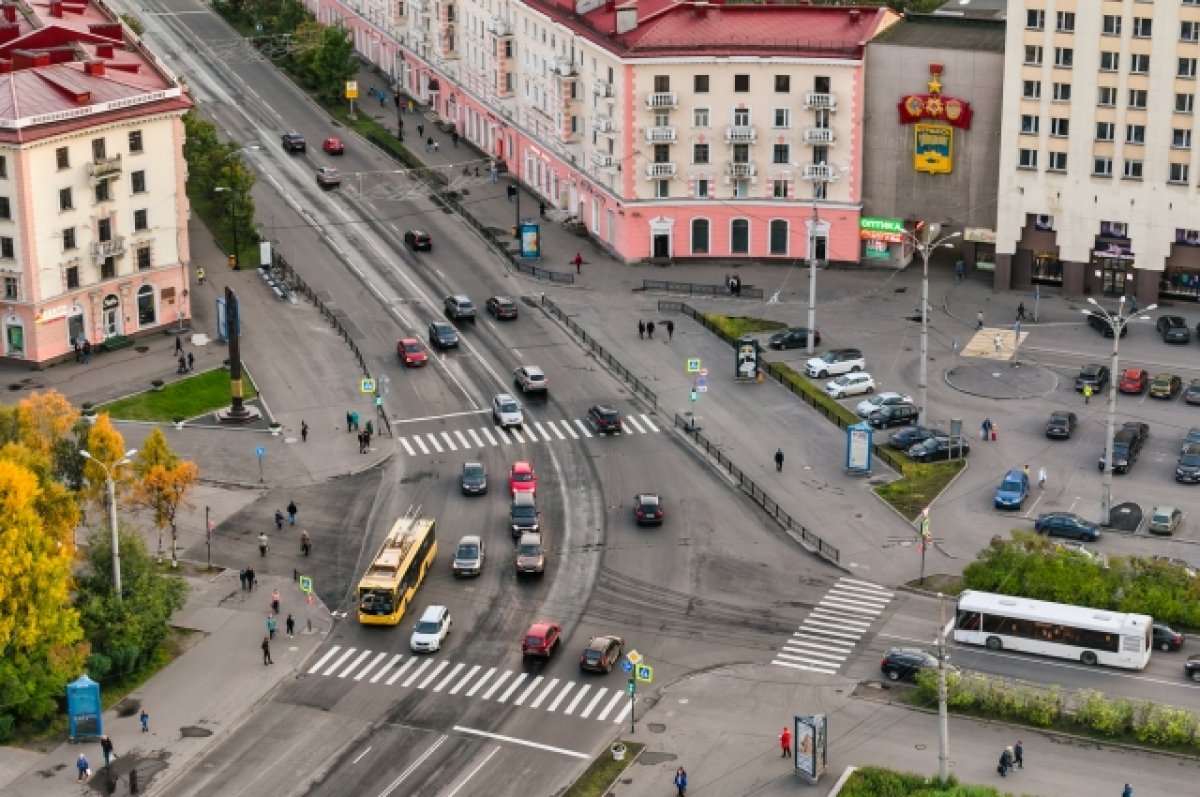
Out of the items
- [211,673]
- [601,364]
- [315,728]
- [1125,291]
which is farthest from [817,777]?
[1125,291]

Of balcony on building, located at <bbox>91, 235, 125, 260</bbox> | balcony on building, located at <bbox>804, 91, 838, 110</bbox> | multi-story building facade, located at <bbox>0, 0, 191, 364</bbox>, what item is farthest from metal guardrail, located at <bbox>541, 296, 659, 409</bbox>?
balcony on building, located at <bbox>91, 235, 125, 260</bbox>

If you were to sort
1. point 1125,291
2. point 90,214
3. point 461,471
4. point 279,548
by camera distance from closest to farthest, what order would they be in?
1. point 279,548
2. point 461,471
3. point 90,214
4. point 1125,291

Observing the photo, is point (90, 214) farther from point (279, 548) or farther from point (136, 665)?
point (136, 665)

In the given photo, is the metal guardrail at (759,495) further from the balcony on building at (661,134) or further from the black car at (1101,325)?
the balcony on building at (661,134)

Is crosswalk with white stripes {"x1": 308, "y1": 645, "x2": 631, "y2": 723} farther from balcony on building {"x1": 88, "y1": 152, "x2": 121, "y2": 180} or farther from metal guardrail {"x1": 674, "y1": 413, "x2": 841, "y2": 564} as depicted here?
balcony on building {"x1": 88, "y1": 152, "x2": 121, "y2": 180}

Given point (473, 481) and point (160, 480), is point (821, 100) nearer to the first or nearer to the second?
point (473, 481)

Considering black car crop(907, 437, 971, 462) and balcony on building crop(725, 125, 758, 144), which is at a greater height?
balcony on building crop(725, 125, 758, 144)
